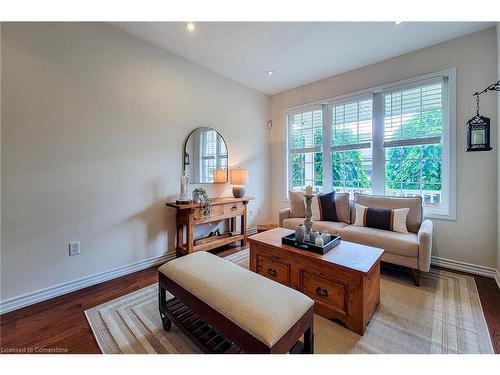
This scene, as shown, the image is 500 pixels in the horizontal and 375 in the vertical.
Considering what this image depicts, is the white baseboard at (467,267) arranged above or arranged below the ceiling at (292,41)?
below

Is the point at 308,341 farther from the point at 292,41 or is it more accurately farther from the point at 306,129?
the point at 306,129

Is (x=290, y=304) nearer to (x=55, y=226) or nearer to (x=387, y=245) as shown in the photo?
(x=387, y=245)

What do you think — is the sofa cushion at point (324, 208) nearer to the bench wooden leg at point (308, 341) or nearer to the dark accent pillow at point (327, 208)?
the dark accent pillow at point (327, 208)

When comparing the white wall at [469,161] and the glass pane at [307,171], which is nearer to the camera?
the white wall at [469,161]

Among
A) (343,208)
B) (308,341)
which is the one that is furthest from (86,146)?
(343,208)

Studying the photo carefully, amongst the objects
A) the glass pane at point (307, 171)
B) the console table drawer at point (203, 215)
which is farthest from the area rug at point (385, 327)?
the glass pane at point (307, 171)

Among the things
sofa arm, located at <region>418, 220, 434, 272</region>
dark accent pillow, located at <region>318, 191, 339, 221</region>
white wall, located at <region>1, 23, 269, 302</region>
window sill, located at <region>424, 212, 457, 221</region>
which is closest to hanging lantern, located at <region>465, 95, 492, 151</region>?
window sill, located at <region>424, 212, 457, 221</region>

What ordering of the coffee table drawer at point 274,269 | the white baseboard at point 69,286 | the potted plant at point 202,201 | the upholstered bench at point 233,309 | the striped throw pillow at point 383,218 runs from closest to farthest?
Answer: the upholstered bench at point 233,309
the white baseboard at point 69,286
the coffee table drawer at point 274,269
the striped throw pillow at point 383,218
the potted plant at point 202,201

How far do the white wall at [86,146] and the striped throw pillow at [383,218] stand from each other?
2540 millimetres

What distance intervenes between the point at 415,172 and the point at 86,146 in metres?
4.05

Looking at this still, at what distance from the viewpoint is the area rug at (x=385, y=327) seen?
142cm

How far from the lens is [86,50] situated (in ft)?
7.18

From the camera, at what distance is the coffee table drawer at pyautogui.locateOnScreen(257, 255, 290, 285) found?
1971 millimetres

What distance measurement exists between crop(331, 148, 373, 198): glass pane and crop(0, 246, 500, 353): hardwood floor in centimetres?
169
